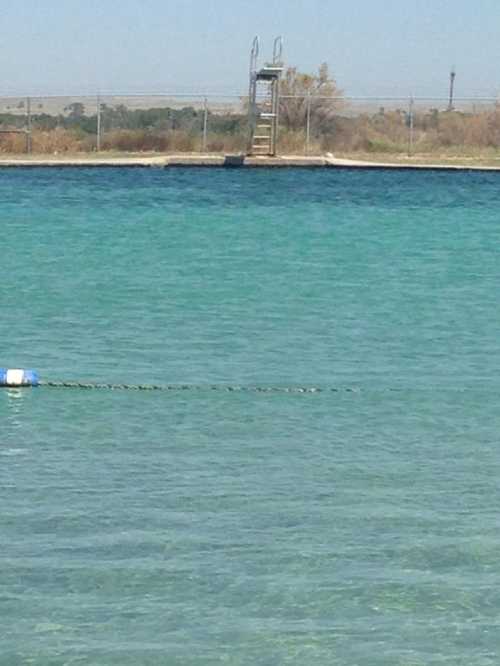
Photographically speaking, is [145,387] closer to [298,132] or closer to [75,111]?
[298,132]

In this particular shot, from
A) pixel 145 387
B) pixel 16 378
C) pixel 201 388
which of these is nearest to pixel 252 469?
pixel 201 388

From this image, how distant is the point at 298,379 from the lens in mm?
13383

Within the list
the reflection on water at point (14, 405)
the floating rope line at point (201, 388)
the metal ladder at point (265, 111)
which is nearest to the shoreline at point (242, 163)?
the metal ladder at point (265, 111)

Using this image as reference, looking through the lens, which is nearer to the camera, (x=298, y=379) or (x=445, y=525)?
(x=445, y=525)

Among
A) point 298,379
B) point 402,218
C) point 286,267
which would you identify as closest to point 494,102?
point 402,218

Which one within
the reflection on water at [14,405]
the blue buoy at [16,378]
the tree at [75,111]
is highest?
the blue buoy at [16,378]

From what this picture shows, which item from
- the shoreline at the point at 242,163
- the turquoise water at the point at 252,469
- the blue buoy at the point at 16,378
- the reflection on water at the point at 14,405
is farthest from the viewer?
the shoreline at the point at 242,163

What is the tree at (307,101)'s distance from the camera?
55000 millimetres

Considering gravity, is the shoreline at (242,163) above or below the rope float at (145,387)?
below

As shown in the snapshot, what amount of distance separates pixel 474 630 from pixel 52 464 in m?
3.61

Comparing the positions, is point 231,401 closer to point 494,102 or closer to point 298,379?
point 298,379

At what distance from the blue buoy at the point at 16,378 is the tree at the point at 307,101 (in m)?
40.3

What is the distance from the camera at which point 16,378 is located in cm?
1280

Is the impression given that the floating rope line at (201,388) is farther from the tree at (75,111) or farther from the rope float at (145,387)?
the tree at (75,111)
